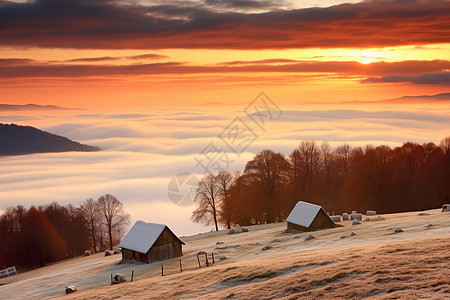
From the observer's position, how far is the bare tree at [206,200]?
4254 inches

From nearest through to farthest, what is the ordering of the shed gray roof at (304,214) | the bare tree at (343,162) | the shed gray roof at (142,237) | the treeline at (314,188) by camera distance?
the shed gray roof at (142,237) < the shed gray roof at (304,214) < the treeline at (314,188) < the bare tree at (343,162)

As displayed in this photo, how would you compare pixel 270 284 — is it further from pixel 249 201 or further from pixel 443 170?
pixel 443 170

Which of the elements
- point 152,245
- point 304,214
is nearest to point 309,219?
point 304,214

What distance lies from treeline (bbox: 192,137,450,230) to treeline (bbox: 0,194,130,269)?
82.7ft

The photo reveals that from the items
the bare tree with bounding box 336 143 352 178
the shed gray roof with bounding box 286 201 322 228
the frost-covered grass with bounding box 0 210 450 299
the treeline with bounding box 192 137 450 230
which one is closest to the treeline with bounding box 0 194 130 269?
the treeline with bounding box 192 137 450 230

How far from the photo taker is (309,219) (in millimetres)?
74188

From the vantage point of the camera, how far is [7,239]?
359ft

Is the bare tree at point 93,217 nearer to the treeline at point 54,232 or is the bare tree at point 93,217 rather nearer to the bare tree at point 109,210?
the treeline at point 54,232

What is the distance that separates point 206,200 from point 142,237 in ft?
132

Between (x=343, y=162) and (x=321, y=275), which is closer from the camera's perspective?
(x=321, y=275)

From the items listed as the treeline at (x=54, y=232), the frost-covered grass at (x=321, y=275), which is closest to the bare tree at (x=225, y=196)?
the treeline at (x=54, y=232)

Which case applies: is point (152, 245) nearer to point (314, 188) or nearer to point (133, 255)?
point (133, 255)

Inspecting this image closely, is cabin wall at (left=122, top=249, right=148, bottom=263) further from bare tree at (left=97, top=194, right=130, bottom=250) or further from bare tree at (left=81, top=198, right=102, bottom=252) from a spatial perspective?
bare tree at (left=81, top=198, right=102, bottom=252)

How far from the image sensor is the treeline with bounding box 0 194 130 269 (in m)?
106
